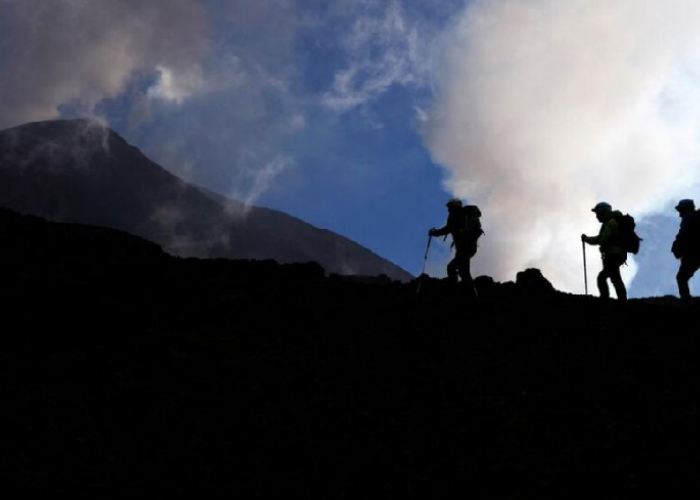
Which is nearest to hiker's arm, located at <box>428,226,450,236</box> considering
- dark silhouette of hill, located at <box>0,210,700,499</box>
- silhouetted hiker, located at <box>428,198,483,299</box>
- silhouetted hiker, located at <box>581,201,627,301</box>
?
silhouetted hiker, located at <box>428,198,483,299</box>

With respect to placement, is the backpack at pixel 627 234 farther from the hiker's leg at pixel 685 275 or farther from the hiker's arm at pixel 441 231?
the hiker's arm at pixel 441 231

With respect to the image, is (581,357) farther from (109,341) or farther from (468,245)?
(109,341)

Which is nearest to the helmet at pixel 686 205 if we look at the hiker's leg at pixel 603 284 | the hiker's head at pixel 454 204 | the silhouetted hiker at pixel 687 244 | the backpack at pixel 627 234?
the silhouetted hiker at pixel 687 244

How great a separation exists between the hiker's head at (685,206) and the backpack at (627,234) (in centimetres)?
113

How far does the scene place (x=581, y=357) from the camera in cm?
1240

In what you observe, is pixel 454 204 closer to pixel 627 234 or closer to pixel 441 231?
pixel 441 231

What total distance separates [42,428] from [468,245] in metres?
10.4

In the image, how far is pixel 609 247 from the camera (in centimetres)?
1622

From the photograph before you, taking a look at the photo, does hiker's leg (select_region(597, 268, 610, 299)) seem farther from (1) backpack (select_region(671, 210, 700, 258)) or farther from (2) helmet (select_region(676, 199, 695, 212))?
(2) helmet (select_region(676, 199, 695, 212))

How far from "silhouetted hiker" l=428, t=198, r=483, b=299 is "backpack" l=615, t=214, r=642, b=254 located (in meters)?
3.24

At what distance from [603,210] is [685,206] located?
1865mm

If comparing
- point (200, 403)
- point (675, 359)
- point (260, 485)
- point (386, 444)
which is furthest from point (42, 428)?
point (675, 359)

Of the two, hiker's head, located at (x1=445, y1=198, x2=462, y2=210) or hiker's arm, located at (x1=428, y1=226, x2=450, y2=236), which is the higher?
hiker's head, located at (x1=445, y1=198, x2=462, y2=210)

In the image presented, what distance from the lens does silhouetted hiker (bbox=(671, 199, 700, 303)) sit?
16203 mm
